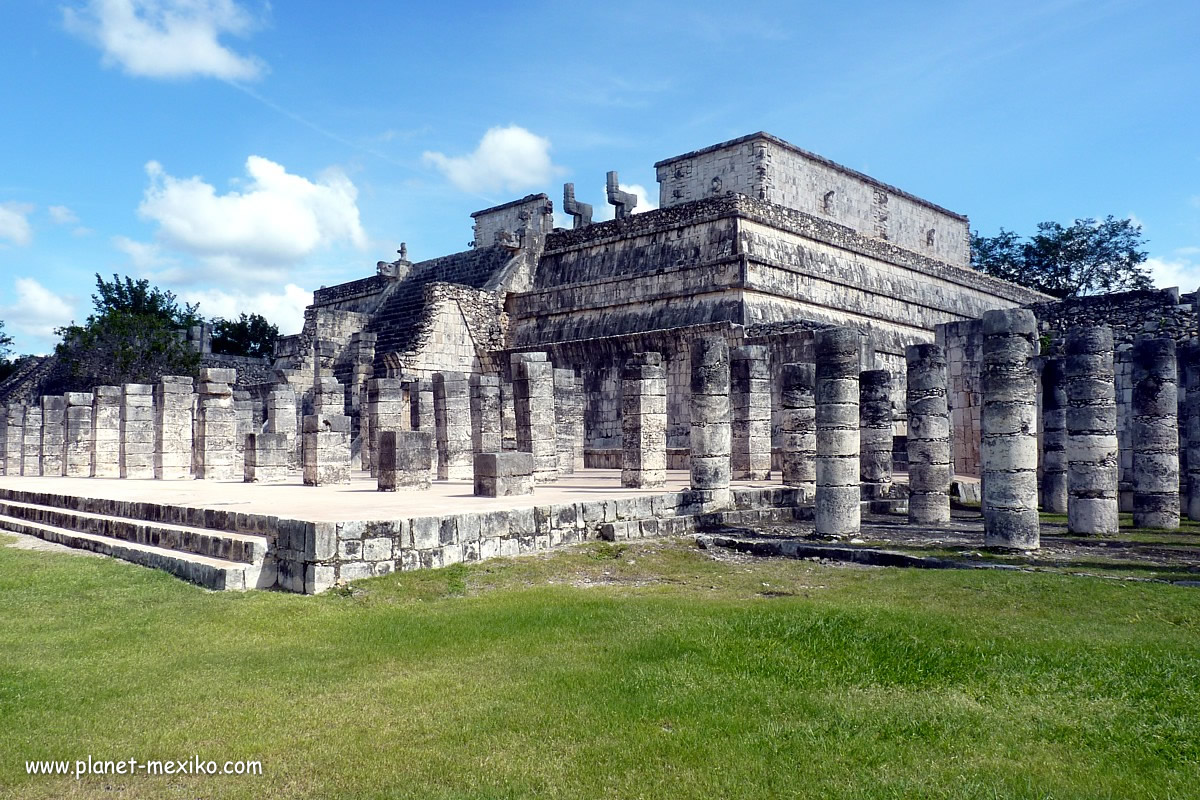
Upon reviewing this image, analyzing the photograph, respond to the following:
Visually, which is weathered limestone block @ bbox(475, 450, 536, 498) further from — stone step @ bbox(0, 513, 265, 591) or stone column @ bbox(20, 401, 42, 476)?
stone column @ bbox(20, 401, 42, 476)

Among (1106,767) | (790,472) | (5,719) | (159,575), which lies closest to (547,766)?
(1106,767)

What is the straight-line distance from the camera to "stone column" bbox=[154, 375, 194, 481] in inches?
738

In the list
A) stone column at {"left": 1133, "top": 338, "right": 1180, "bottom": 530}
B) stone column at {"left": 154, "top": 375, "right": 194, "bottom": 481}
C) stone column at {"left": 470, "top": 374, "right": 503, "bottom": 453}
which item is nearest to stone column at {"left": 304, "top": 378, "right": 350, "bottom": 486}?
stone column at {"left": 470, "top": 374, "right": 503, "bottom": 453}

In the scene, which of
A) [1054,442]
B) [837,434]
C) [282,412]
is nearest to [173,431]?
[282,412]

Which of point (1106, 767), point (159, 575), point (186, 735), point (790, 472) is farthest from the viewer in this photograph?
point (790, 472)

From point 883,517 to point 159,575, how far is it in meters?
9.04

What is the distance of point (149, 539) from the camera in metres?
9.66

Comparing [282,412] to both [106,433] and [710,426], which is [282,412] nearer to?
[106,433]

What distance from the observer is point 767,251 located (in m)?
21.6

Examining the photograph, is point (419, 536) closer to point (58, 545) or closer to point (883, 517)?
point (58, 545)

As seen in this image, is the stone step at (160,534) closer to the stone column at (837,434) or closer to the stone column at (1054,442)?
the stone column at (837,434)

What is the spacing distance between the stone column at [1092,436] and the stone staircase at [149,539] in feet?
28.4

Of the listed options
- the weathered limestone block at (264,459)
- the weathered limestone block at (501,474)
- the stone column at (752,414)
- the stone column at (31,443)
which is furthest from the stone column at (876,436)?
the stone column at (31,443)

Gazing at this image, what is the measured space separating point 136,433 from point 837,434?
15382 millimetres
